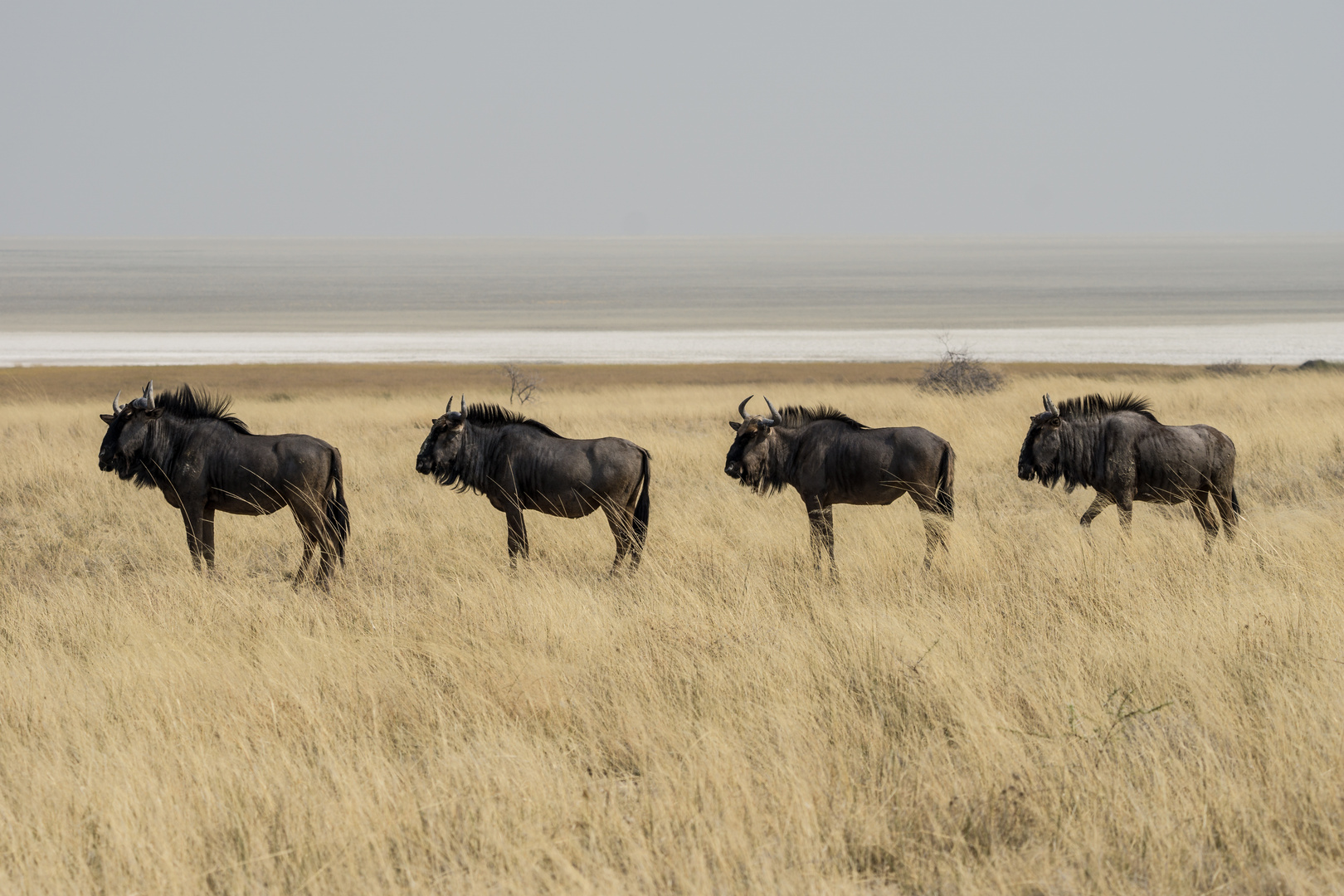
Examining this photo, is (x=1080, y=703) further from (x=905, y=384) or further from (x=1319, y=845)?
(x=905, y=384)

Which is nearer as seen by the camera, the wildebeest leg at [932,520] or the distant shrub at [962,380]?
the wildebeest leg at [932,520]

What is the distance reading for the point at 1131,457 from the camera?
920cm

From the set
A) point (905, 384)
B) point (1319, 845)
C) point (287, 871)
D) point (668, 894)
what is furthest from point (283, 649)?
point (905, 384)

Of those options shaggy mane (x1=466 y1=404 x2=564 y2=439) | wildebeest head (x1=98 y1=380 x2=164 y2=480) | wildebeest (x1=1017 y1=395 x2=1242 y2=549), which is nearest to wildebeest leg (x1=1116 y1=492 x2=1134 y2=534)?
wildebeest (x1=1017 y1=395 x2=1242 y2=549)

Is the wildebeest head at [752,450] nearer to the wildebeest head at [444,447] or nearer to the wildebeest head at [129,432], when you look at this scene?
the wildebeest head at [444,447]

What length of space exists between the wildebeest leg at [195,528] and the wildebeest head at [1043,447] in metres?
6.52

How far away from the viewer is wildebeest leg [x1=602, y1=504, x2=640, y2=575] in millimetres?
9055

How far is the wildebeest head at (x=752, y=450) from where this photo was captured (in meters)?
9.16

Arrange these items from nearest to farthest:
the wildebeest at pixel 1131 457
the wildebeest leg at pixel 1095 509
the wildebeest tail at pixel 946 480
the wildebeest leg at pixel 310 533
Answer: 1. the wildebeest leg at pixel 310 533
2. the wildebeest tail at pixel 946 480
3. the wildebeest at pixel 1131 457
4. the wildebeest leg at pixel 1095 509

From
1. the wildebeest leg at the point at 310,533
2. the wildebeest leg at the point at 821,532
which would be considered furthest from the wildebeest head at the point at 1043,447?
the wildebeest leg at the point at 310,533

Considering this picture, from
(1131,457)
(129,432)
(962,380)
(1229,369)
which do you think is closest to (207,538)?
(129,432)

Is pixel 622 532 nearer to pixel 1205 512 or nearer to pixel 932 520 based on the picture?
pixel 932 520

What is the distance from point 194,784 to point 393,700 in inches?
45.8

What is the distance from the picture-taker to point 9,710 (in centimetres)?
566
